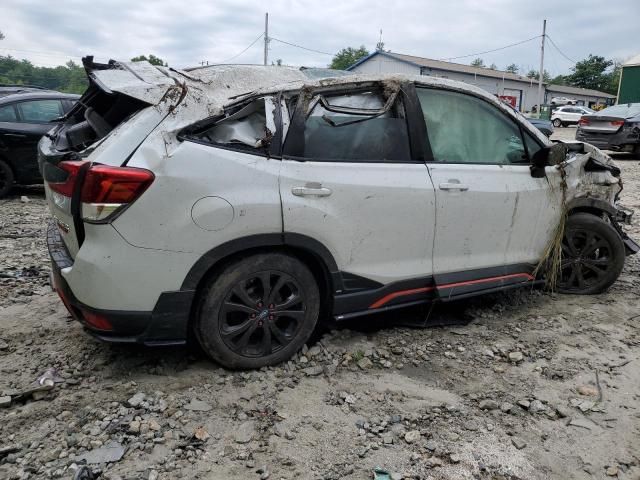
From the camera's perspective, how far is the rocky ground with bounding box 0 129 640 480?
2340mm

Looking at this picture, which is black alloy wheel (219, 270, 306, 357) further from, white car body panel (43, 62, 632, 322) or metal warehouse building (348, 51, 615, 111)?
metal warehouse building (348, 51, 615, 111)

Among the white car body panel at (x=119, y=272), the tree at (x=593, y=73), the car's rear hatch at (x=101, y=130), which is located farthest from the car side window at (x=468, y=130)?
the tree at (x=593, y=73)

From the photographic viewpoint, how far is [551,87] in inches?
2472

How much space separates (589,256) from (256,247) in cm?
296

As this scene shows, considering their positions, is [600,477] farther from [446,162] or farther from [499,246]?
[446,162]

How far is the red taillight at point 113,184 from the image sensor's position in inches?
96.2

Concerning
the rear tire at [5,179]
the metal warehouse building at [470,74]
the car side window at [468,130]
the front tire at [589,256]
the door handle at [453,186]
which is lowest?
the front tire at [589,256]

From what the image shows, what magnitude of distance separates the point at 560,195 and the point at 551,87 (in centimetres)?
6684

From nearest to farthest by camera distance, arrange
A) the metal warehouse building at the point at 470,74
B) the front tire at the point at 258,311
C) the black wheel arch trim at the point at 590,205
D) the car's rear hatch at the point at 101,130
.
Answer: the car's rear hatch at the point at 101,130, the front tire at the point at 258,311, the black wheel arch trim at the point at 590,205, the metal warehouse building at the point at 470,74

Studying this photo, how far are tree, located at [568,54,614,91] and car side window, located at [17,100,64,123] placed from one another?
78.0 meters

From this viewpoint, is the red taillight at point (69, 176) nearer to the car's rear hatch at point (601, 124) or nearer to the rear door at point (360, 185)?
the rear door at point (360, 185)

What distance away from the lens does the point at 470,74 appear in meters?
46.6

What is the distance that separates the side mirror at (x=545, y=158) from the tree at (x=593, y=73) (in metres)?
79.1

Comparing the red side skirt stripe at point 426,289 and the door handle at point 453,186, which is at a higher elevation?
the door handle at point 453,186
